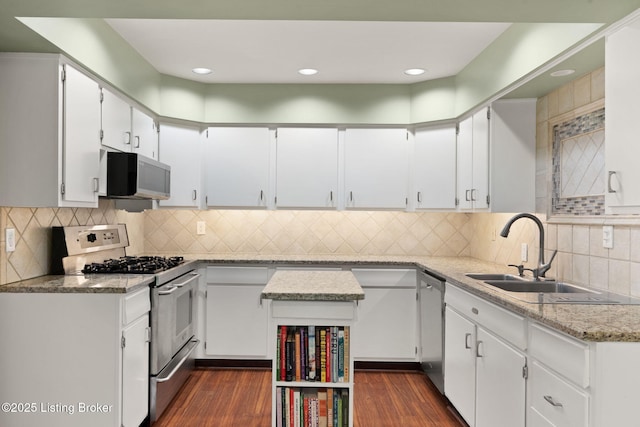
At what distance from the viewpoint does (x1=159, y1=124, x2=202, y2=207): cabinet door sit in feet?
12.4

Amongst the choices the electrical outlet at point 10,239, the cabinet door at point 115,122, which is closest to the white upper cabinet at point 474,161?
the cabinet door at point 115,122

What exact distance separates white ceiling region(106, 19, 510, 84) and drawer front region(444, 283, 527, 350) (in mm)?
1620

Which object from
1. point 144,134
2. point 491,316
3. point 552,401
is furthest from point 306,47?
point 552,401

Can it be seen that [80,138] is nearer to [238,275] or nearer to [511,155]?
[238,275]

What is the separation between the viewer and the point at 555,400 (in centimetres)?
162

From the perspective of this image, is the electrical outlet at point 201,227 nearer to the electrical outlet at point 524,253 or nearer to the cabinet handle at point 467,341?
the cabinet handle at point 467,341

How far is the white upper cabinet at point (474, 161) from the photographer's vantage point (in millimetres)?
3072

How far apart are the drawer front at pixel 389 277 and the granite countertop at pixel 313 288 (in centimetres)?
105

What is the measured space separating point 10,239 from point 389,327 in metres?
2.70

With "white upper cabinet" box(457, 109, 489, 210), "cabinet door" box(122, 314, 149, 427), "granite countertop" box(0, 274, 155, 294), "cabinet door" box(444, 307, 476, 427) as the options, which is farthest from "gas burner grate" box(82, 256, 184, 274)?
"white upper cabinet" box(457, 109, 489, 210)

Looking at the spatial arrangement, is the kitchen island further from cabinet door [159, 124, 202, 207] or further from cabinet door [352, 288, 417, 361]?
cabinet door [159, 124, 202, 207]

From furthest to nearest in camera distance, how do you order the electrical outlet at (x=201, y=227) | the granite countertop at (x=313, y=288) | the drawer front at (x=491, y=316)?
the electrical outlet at (x=201, y=227), the granite countertop at (x=313, y=288), the drawer front at (x=491, y=316)

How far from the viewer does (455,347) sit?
274 centimetres

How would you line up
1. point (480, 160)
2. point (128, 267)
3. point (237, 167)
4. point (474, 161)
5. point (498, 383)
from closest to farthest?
point (498, 383) < point (128, 267) < point (480, 160) < point (474, 161) < point (237, 167)
